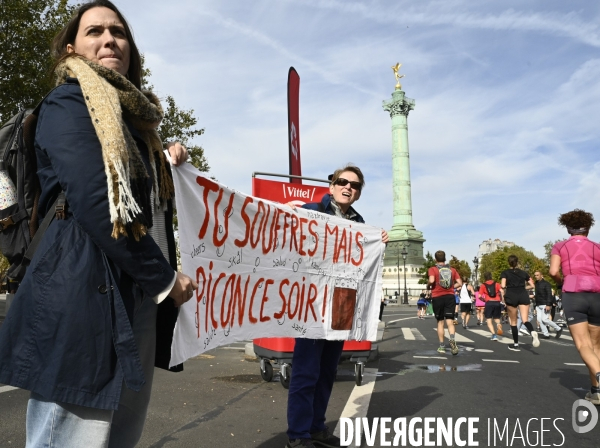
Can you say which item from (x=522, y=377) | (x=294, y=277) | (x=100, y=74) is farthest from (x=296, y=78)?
(x=100, y=74)

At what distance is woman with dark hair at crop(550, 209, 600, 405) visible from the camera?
5.48 meters

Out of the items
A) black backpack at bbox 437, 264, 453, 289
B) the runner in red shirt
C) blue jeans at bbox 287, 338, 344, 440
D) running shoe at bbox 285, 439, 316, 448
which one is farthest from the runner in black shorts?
running shoe at bbox 285, 439, 316, 448

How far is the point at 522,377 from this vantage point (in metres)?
7.24

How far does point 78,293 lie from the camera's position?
1.64 metres

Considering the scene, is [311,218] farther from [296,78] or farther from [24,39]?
[24,39]

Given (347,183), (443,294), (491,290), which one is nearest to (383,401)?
(347,183)

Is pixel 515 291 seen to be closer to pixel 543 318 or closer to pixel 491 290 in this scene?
pixel 491 290

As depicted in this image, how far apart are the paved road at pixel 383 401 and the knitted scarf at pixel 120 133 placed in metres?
2.57

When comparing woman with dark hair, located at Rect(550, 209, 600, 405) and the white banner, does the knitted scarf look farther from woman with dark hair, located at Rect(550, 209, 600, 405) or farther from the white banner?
woman with dark hair, located at Rect(550, 209, 600, 405)

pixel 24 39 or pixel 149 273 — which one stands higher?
pixel 24 39

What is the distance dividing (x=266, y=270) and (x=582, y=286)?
350cm

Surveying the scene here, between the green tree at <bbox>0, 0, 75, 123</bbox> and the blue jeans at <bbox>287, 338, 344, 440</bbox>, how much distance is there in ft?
44.8

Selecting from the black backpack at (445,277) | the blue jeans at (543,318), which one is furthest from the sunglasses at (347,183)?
the blue jeans at (543,318)

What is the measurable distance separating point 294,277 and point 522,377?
445 centimetres
